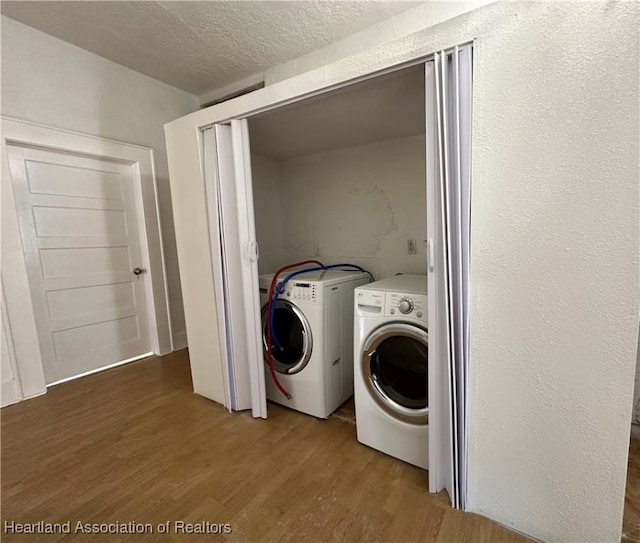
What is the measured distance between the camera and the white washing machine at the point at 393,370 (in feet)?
4.68

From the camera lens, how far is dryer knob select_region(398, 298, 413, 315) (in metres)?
1.42

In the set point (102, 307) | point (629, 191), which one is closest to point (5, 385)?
point (102, 307)

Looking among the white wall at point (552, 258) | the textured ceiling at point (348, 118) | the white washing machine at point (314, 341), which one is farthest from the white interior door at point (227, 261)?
the white wall at point (552, 258)

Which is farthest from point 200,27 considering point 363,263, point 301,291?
point 363,263

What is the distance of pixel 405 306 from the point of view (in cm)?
143

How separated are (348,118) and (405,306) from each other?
1336mm

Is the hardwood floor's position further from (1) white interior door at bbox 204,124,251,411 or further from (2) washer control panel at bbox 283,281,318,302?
(2) washer control panel at bbox 283,281,318,302

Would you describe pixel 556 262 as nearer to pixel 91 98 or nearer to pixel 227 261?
pixel 227 261

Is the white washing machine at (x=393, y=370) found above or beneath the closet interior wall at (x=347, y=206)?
beneath

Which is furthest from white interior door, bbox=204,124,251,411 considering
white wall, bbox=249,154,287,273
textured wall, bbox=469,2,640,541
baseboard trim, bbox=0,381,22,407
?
baseboard trim, bbox=0,381,22,407

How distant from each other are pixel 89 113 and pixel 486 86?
9.83 feet

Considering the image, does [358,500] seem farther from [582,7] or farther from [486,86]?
[582,7]

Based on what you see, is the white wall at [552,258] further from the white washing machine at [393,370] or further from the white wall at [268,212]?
the white wall at [268,212]

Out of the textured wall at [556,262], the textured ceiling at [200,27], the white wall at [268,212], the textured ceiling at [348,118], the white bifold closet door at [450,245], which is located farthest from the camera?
the white wall at [268,212]
